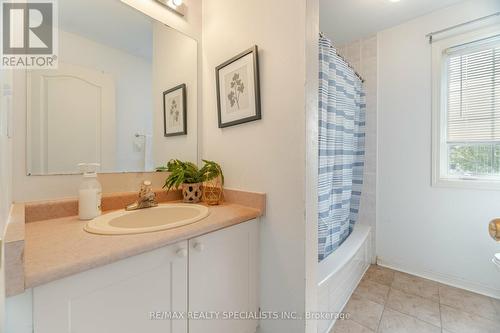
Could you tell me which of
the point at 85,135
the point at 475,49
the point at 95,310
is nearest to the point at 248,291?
the point at 95,310

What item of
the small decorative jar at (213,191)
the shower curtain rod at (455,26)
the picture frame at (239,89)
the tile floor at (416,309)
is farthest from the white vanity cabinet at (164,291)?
the shower curtain rod at (455,26)

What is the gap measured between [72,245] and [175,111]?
0.98 m

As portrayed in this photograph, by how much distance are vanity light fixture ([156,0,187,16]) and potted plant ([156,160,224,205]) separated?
0.97 metres

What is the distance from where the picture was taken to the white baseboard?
161cm

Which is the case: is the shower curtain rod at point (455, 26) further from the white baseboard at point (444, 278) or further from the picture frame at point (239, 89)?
the white baseboard at point (444, 278)

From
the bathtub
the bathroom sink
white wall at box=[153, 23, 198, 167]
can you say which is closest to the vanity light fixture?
white wall at box=[153, 23, 198, 167]

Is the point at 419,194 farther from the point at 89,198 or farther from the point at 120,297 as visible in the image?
the point at 89,198

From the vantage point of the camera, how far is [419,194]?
6.26ft

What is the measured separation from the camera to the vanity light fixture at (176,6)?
4.17 ft

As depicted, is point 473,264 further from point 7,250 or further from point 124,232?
point 7,250

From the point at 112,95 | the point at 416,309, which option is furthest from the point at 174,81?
the point at 416,309

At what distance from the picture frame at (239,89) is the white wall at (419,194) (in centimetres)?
167

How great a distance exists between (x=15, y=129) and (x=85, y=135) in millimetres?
228

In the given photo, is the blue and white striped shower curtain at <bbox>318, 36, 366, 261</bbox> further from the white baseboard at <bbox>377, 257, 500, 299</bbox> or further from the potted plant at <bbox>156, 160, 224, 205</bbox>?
the potted plant at <bbox>156, 160, 224, 205</bbox>
